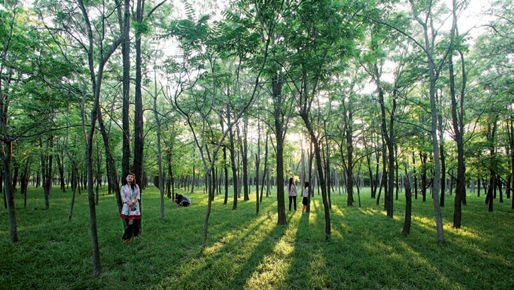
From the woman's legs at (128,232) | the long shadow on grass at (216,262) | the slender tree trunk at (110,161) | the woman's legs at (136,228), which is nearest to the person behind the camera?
the long shadow on grass at (216,262)

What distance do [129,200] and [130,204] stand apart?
0.49 feet

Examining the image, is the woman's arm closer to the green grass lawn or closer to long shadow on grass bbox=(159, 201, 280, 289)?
the green grass lawn

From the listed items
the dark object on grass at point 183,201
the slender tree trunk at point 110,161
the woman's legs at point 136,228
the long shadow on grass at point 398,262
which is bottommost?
the dark object on grass at point 183,201

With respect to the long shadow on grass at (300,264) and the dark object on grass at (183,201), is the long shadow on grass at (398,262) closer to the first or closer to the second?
the long shadow on grass at (300,264)

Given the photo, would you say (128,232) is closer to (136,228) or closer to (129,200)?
(136,228)

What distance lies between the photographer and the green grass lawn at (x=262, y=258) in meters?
4.87

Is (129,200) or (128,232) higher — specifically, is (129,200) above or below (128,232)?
above

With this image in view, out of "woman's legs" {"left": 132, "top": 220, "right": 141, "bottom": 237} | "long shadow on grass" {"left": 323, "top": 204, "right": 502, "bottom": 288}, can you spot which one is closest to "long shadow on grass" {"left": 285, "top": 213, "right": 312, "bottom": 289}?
"long shadow on grass" {"left": 323, "top": 204, "right": 502, "bottom": 288}

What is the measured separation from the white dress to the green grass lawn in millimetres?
889

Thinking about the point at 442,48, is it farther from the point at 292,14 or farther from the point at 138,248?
the point at 138,248

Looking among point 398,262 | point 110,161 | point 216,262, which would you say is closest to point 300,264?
point 216,262

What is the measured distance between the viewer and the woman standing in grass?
6914 mm

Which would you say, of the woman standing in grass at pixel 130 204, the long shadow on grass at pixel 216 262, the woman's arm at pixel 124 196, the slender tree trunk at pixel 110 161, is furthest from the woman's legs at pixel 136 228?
the long shadow on grass at pixel 216 262

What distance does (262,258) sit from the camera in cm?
622
